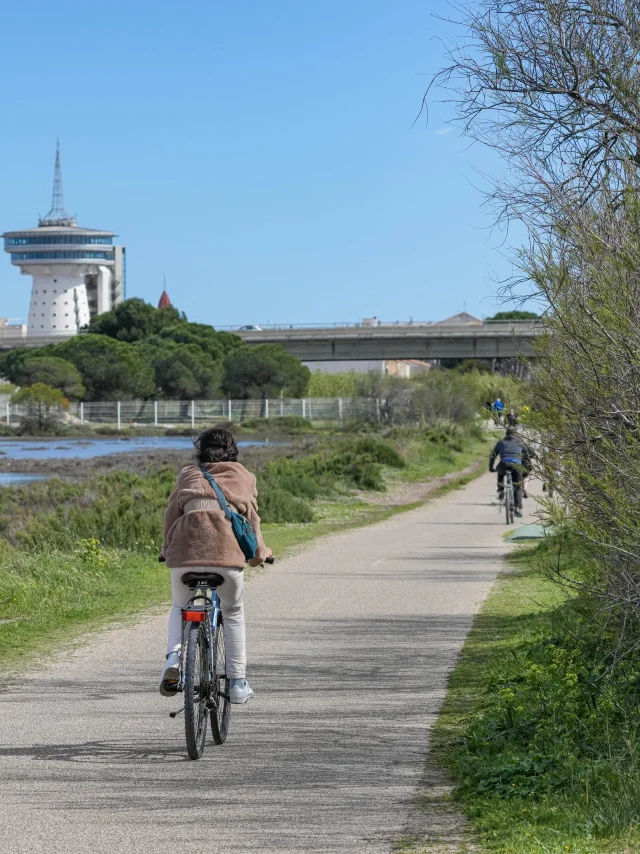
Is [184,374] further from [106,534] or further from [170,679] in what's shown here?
[170,679]

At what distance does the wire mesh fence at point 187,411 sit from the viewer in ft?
297

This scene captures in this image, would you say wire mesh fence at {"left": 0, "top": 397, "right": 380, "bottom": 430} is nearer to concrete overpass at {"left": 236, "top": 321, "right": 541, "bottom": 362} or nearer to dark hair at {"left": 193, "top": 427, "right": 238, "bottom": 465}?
concrete overpass at {"left": 236, "top": 321, "right": 541, "bottom": 362}

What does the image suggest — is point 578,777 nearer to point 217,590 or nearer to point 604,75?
point 217,590

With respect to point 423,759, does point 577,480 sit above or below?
above

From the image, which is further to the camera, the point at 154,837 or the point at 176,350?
the point at 176,350

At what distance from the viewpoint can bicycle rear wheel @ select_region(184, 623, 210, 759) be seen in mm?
7000

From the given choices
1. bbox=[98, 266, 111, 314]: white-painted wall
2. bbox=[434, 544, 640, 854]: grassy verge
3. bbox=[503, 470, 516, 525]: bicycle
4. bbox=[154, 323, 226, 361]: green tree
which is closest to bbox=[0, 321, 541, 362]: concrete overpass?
bbox=[154, 323, 226, 361]: green tree

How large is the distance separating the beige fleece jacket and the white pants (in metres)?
0.06

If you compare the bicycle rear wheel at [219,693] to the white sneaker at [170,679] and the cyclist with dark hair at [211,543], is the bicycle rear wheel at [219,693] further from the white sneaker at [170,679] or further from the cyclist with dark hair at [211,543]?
the white sneaker at [170,679]

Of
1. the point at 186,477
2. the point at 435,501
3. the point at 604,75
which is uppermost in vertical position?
the point at 604,75

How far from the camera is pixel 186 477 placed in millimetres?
7785

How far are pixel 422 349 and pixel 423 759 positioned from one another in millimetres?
88903

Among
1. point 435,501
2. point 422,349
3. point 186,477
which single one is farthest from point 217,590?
point 422,349

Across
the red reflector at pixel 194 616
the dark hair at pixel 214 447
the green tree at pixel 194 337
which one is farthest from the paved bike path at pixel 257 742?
the green tree at pixel 194 337
